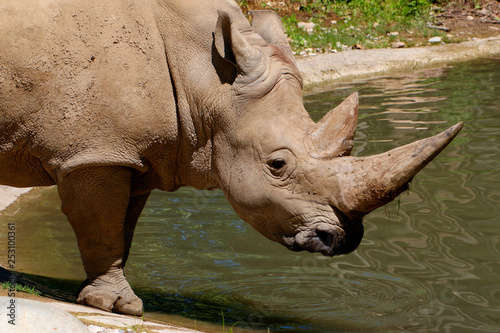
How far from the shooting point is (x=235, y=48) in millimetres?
4371

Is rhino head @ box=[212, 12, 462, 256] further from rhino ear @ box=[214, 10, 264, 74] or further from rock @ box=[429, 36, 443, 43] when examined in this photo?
rock @ box=[429, 36, 443, 43]

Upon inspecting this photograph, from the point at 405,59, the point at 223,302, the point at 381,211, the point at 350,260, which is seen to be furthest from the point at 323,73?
the point at 223,302

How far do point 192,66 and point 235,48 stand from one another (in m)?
0.30

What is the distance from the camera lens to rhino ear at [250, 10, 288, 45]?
16.1 ft

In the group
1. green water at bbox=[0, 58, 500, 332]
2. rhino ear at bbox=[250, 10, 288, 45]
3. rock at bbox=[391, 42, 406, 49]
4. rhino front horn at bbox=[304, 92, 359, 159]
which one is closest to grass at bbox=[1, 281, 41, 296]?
green water at bbox=[0, 58, 500, 332]

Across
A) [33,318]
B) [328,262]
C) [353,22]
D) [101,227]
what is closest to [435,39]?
Answer: [353,22]

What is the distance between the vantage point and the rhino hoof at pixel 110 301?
184 inches


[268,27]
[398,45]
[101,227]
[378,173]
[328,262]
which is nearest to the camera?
[378,173]

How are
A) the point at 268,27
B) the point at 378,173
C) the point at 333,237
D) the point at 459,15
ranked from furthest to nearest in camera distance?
the point at 459,15, the point at 268,27, the point at 333,237, the point at 378,173

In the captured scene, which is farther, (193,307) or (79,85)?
(193,307)

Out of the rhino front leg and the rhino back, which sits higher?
the rhino back

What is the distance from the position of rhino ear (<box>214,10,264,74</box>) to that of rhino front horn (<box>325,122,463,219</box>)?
0.78 meters

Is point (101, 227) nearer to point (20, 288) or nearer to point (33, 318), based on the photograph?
point (20, 288)

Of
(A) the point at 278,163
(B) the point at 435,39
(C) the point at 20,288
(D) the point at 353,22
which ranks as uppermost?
(A) the point at 278,163
